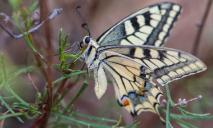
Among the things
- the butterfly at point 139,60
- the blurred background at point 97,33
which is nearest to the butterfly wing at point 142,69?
the butterfly at point 139,60

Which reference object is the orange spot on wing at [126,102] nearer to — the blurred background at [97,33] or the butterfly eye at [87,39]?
the blurred background at [97,33]

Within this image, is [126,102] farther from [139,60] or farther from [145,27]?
[145,27]

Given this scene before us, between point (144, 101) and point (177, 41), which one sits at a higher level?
point (177, 41)

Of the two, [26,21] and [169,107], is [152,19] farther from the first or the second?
[26,21]

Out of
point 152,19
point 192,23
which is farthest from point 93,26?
point 152,19

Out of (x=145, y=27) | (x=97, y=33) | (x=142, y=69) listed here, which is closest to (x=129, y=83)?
(x=142, y=69)

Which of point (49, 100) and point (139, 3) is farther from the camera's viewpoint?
point (139, 3)

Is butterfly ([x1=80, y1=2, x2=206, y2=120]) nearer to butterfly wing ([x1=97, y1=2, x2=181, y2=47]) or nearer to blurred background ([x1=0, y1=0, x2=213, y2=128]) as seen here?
butterfly wing ([x1=97, y1=2, x2=181, y2=47])
